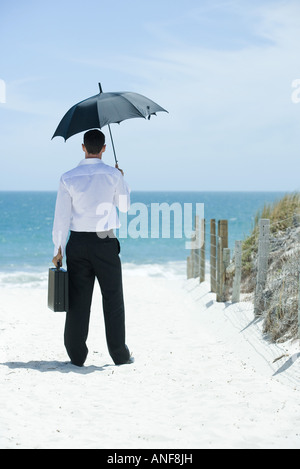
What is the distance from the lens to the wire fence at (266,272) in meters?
6.83

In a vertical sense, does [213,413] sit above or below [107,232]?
below

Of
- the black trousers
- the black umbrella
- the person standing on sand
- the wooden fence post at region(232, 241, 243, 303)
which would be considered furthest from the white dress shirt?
the wooden fence post at region(232, 241, 243, 303)

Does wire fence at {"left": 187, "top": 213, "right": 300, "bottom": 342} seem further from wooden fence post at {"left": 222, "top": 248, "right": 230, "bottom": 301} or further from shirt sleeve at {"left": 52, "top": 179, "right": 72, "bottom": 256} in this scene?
shirt sleeve at {"left": 52, "top": 179, "right": 72, "bottom": 256}

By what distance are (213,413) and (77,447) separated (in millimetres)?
1137

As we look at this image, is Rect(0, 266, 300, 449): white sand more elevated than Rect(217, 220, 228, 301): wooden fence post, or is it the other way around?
Rect(217, 220, 228, 301): wooden fence post

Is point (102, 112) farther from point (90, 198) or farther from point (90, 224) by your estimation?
point (90, 224)

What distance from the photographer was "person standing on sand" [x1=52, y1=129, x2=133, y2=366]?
524 cm

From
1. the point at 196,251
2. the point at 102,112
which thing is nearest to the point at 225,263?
the point at 196,251

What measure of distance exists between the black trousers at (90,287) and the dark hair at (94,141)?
0.78 metres

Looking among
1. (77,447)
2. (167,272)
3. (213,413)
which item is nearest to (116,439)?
(77,447)

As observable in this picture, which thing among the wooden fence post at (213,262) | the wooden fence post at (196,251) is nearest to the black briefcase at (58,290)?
the wooden fence post at (213,262)

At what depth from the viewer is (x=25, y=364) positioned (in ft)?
19.1

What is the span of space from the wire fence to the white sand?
35 cm
